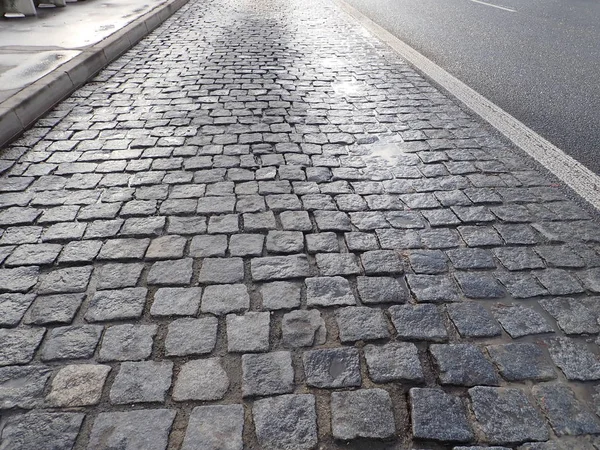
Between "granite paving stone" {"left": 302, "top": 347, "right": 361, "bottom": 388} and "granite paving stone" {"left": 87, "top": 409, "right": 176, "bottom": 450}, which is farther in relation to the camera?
"granite paving stone" {"left": 302, "top": 347, "right": 361, "bottom": 388}

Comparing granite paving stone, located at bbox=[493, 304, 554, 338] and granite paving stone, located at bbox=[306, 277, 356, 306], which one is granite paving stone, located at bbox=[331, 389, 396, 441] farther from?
granite paving stone, located at bbox=[493, 304, 554, 338]

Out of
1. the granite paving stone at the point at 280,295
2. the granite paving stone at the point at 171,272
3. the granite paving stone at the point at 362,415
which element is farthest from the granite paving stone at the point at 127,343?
the granite paving stone at the point at 362,415

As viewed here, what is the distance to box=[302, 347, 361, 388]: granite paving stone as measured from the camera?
1917 millimetres

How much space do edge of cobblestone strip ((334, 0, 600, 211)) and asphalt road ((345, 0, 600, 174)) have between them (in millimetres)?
118

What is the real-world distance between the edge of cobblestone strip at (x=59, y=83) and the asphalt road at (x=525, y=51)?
507 centimetres

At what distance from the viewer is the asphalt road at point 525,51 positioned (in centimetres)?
465

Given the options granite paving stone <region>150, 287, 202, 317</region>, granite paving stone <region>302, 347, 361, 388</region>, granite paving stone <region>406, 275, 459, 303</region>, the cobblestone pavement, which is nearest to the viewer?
the cobblestone pavement

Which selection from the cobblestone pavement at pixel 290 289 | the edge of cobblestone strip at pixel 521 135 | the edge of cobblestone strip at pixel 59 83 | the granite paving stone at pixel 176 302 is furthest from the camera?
the edge of cobblestone strip at pixel 59 83

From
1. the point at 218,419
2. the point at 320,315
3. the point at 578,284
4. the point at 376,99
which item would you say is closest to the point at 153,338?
the point at 218,419

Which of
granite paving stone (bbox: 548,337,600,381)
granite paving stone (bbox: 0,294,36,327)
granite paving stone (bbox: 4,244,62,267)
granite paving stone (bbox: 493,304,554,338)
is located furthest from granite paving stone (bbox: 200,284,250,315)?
granite paving stone (bbox: 548,337,600,381)

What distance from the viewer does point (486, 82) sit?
5.87m

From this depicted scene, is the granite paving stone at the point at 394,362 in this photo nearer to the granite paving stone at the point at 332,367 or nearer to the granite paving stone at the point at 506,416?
the granite paving stone at the point at 332,367

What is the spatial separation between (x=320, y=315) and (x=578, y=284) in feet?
4.92

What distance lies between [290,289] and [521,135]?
3.17 metres
